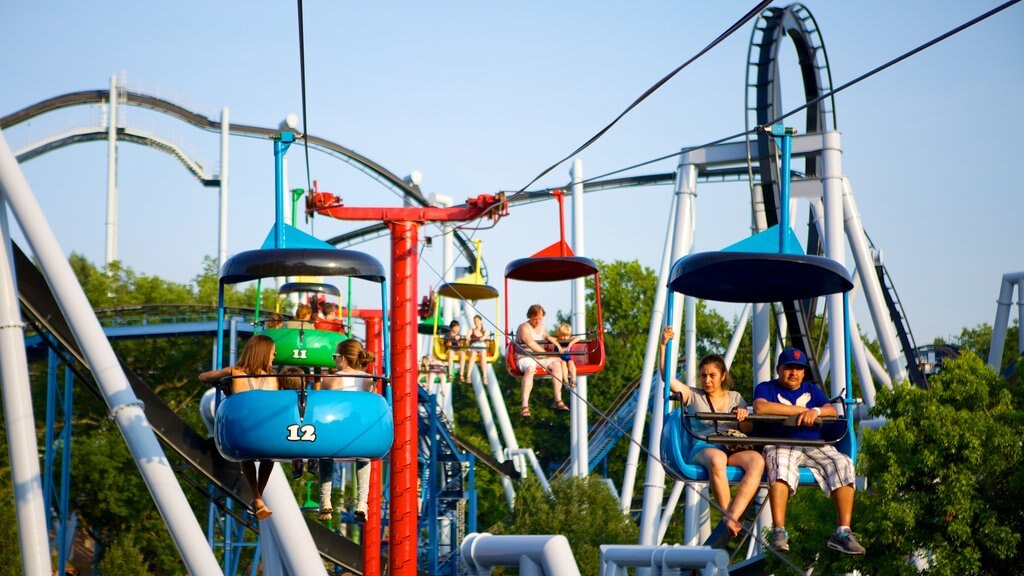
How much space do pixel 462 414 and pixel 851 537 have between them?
42414mm

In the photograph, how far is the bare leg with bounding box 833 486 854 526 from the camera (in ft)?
26.7

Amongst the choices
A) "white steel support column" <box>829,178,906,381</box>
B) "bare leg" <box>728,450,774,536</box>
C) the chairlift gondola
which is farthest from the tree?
"bare leg" <box>728,450,774,536</box>

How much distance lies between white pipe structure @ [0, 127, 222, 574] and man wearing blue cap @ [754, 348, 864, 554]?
5.46 m

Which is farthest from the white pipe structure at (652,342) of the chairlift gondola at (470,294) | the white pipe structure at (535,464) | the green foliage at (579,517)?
the white pipe structure at (535,464)

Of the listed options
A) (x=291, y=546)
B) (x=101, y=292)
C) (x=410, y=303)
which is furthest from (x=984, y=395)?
(x=101, y=292)

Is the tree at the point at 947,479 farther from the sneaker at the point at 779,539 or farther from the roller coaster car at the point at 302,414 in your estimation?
the roller coaster car at the point at 302,414

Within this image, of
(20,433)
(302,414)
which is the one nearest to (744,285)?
(302,414)

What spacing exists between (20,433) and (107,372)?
97 centimetres

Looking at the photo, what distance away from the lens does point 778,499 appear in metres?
8.15

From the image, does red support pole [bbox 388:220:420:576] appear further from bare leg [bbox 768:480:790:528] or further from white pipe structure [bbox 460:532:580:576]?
bare leg [bbox 768:480:790:528]

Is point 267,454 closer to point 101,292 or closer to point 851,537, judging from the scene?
point 851,537

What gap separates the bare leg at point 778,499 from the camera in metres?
8.03

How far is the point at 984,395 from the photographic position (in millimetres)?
16938

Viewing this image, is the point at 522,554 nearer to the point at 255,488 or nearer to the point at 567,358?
the point at 255,488
